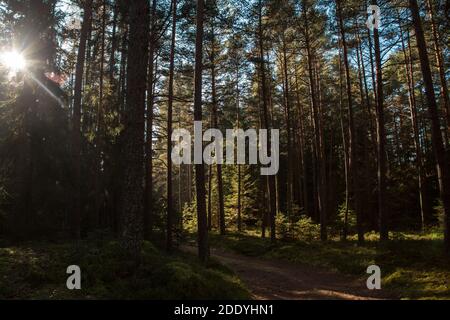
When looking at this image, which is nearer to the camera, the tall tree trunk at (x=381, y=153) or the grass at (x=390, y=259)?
the grass at (x=390, y=259)

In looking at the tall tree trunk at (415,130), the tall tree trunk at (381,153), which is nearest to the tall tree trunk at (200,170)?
the tall tree trunk at (381,153)

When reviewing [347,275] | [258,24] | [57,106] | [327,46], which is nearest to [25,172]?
[57,106]

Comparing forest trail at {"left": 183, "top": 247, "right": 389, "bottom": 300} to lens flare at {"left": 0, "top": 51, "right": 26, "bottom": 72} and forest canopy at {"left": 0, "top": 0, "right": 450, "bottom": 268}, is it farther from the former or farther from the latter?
lens flare at {"left": 0, "top": 51, "right": 26, "bottom": 72}

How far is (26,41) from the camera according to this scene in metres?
14.2

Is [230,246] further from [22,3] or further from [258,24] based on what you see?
[22,3]

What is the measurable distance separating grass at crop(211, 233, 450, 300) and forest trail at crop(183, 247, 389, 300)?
578mm

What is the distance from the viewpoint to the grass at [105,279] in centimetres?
772

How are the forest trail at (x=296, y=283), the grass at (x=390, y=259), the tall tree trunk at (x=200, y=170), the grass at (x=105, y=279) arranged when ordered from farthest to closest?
the tall tree trunk at (x=200, y=170)
the forest trail at (x=296, y=283)
the grass at (x=390, y=259)
the grass at (x=105, y=279)

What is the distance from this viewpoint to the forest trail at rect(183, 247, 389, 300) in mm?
10875

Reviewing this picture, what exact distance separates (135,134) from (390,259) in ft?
32.1

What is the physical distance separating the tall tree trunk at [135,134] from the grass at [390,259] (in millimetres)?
6947

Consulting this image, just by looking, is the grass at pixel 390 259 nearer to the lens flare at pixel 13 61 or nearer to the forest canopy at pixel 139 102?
the forest canopy at pixel 139 102

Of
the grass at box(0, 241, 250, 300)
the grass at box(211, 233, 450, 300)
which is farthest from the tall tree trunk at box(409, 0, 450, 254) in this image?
the grass at box(0, 241, 250, 300)
